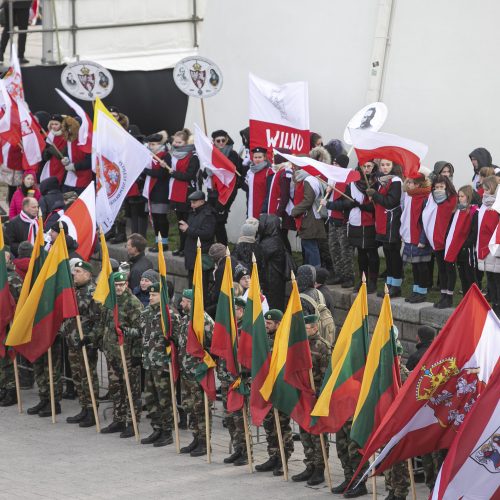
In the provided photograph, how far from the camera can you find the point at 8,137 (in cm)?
2045

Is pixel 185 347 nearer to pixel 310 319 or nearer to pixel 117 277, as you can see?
pixel 117 277

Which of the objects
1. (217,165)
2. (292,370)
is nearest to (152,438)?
(292,370)

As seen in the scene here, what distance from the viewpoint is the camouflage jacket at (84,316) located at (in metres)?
16.0

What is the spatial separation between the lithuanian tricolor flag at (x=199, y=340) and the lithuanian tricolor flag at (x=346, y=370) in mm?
1721

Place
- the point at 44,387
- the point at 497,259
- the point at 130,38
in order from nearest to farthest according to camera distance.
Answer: the point at 497,259
the point at 44,387
the point at 130,38

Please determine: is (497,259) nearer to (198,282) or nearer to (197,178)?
(198,282)

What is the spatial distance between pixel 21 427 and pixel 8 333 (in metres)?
1.16

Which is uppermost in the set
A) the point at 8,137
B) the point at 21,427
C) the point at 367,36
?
the point at 367,36

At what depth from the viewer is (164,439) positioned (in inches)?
605

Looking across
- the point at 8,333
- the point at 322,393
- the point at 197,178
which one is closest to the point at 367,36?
the point at 197,178

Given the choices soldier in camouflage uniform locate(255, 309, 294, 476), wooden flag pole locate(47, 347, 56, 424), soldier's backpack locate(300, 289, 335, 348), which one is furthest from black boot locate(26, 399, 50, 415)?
soldier's backpack locate(300, 289, 335, 348)

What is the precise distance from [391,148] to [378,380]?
3.93m

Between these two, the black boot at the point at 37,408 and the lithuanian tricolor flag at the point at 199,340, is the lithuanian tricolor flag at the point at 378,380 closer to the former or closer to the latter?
the lithuanian tricolor flag at the point at 199,340

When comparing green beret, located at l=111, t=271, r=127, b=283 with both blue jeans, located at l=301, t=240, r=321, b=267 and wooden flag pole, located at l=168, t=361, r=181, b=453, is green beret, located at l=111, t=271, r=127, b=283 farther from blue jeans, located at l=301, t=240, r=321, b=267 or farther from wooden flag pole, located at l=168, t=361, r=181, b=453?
blue jeans, located at l=301, t=240, r=321, b=267
